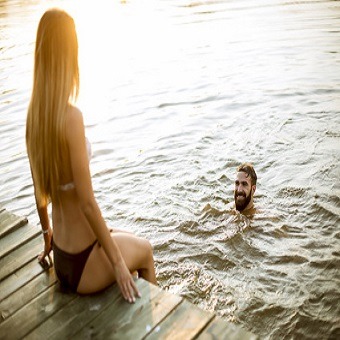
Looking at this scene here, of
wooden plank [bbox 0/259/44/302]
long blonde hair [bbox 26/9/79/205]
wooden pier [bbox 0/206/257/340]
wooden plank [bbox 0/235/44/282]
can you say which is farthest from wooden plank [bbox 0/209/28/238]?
long blonde hair [bbox 26/9/79/205]

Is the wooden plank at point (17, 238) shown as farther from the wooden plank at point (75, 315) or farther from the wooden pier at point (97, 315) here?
the wooden plank at point (75, 315)

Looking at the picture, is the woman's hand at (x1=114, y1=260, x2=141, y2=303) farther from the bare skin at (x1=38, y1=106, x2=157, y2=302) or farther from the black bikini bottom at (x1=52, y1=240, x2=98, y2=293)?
the black bikini bottom at (x1=52, y1=240, x2=98, y2=293)

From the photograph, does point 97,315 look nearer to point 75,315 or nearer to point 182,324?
point 75,315

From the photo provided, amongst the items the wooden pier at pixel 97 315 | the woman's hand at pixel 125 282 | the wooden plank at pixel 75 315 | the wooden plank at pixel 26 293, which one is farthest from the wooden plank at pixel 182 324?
the wooden plank at pixel 26 293

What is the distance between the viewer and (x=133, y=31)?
70.2 feet

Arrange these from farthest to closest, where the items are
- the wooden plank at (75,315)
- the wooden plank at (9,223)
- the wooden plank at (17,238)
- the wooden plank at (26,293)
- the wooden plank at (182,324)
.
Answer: the wooden plank at (9,223) → the wooden plank at (17,238) → the wooden plank at (26,293) → the wooden plank at (75,315) → the wooden plank at (182,324)

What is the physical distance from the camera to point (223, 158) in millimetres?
8102

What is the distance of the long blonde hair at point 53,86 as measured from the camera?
2.57 m

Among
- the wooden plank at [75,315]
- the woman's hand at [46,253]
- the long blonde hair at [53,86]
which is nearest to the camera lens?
the long blonde hair at [53,86]

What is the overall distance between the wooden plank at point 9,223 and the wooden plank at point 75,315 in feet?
5.36

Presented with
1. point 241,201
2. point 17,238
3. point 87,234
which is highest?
point 87,234

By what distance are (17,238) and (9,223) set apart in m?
0.33

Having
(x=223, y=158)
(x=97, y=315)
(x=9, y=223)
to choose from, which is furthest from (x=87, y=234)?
(x=223, y=158)

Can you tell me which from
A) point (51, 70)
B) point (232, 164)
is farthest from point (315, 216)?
point (51, 70)
